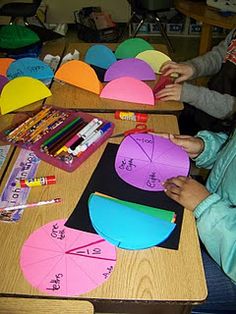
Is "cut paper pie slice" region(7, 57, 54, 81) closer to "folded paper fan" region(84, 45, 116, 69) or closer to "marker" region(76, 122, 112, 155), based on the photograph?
"folded paper fan" region(84, 45, 116, 69)

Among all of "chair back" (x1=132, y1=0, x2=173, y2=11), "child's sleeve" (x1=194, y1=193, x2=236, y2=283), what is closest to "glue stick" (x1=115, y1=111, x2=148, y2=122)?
"child's sleeve" (x1=194, y1=193, x2=236, y2=283)

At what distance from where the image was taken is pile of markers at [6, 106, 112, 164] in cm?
88

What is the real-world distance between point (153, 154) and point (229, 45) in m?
0.81

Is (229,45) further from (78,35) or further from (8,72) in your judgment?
(78,35)

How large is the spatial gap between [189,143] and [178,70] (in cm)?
45

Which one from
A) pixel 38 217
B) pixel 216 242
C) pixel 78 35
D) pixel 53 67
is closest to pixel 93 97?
pixel 53 67

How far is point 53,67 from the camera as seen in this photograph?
131cm

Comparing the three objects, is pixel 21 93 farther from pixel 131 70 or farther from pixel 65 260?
pixel 65 260

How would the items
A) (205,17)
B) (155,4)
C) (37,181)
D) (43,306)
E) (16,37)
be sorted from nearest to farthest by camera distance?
(43,306)
(37,181)
(16,37)
(205,17)
(155,4)

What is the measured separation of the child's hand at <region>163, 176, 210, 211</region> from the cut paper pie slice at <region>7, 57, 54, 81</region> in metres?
0.67

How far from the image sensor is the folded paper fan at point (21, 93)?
1065 mm

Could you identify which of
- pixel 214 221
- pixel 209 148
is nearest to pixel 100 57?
pixel 209 148

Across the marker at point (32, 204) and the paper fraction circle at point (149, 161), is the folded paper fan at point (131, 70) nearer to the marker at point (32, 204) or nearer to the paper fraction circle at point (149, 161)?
the paper fraction circle at point (149, 161)

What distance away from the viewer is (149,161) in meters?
0.85
